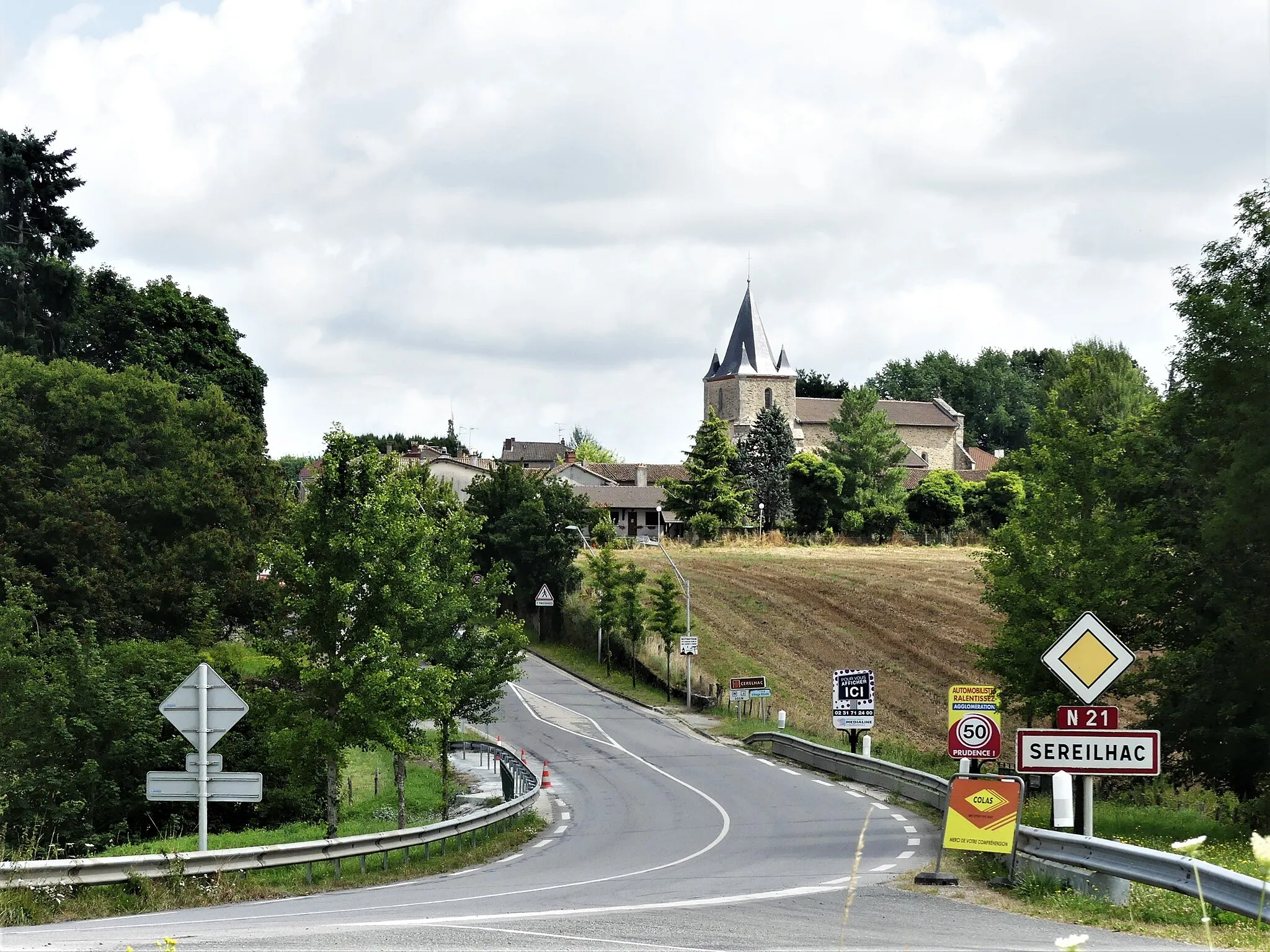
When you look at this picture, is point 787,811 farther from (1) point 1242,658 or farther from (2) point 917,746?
(2) point 917,746

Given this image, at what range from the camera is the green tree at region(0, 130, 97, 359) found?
49.0 metres

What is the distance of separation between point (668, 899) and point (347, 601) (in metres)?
12.4

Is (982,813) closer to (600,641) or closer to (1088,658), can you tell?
(1088,658)

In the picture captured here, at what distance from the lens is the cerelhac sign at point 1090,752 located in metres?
12.3

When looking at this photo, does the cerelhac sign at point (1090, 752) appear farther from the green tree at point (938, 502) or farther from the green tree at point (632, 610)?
the green tree at point (938, 502)

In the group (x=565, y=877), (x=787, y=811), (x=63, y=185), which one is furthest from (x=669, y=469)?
(x=565, y=877)

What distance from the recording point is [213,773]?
15.1 m

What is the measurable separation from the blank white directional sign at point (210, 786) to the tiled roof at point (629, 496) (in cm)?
11327

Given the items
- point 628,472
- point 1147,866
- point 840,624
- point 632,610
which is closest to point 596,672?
point 632,610

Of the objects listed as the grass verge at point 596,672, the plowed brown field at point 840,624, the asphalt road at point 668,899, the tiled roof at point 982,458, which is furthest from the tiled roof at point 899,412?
the asphalt road at point 668,899

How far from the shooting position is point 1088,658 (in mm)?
12438

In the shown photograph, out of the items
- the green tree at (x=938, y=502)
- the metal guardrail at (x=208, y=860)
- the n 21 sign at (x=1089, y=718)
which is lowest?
the metal guardrail at (x=208, y=860)

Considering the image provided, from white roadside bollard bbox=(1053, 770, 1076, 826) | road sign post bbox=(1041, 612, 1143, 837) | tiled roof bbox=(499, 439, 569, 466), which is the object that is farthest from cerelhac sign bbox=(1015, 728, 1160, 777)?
tiled roof bbox=(499, 439, 569, 466)

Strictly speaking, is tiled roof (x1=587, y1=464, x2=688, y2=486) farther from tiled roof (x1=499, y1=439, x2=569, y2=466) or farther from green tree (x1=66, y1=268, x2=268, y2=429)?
green tree (x1=66, y1=268, x2=268, y2=429)
